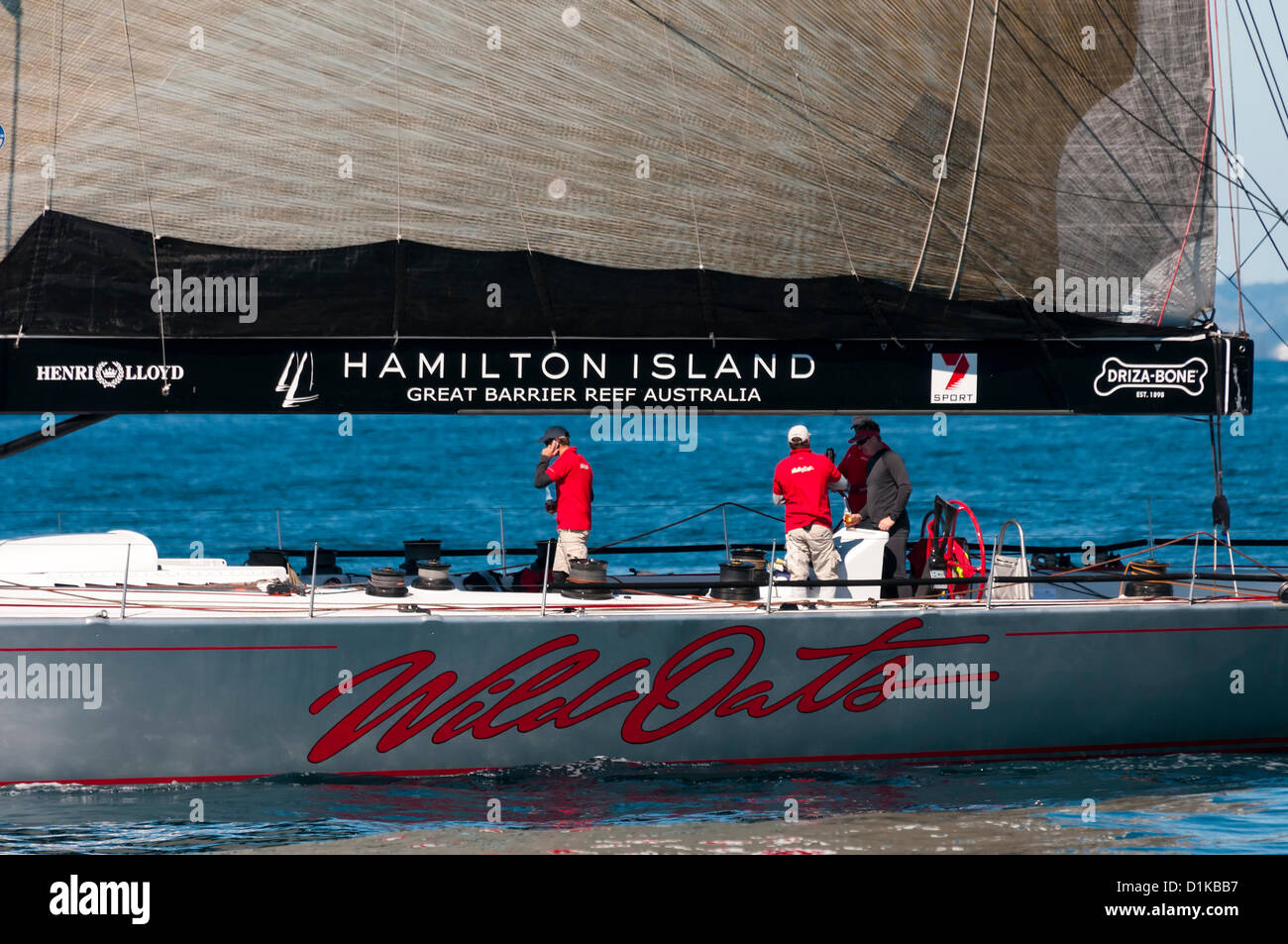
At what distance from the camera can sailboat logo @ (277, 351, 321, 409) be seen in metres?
10.0

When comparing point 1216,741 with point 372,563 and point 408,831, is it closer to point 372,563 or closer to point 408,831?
point 408,831

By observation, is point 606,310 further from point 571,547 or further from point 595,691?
point 595,691

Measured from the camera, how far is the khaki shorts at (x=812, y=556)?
1048 cm

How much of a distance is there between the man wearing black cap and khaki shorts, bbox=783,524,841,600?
151cm

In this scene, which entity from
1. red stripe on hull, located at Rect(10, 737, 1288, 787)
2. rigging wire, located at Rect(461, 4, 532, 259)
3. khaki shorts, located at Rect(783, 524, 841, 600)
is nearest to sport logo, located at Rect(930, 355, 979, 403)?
khaki shorts, located at Rect(783, 524, 841, 600)

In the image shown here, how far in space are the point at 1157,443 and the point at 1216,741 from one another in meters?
45.7

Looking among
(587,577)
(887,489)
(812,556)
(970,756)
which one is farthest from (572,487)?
(970,756)

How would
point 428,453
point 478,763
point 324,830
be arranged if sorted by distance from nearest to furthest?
point 324,830 < point 478,763 < point 428,453

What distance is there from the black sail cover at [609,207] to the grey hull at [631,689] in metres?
1.63

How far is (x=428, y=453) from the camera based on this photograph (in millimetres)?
47562

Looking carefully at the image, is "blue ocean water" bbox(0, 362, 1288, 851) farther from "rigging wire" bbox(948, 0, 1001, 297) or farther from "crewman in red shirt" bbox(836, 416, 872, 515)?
"rigging wire" bbox(948, 0, 1001, 297)

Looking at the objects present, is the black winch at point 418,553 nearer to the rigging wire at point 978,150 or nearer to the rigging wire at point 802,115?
the rigging wire at point 802,115

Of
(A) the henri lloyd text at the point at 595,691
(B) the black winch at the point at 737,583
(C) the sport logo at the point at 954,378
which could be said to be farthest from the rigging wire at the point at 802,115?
(A) the henri lloyd text at the point at 595,691
